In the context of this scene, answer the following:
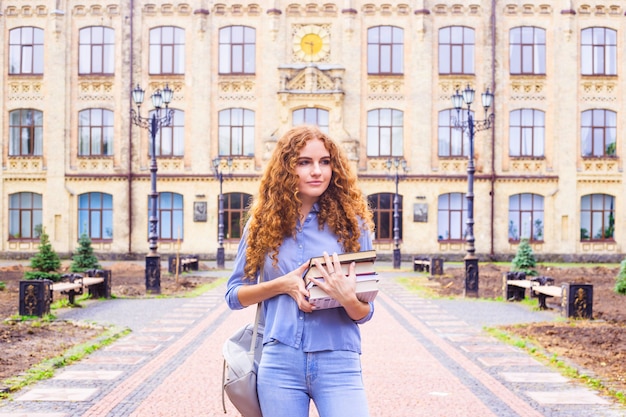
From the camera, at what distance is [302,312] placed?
359cm

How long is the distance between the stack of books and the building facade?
1384 inches

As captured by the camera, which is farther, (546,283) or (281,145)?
(546,283)

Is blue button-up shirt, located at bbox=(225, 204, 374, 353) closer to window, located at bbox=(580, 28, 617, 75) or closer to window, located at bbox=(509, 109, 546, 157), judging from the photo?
window, located at bbox=(509, 109, 546, 157)

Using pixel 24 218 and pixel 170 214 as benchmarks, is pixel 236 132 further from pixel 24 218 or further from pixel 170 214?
pixel 24 218

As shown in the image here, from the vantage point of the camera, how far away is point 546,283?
17422 mm

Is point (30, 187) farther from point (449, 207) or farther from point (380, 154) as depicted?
point (449, 207)

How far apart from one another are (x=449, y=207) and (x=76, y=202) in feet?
56.6

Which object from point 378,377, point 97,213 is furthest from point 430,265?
point 378,377

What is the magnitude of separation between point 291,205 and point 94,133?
37.2m

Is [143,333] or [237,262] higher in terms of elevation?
[237,262]

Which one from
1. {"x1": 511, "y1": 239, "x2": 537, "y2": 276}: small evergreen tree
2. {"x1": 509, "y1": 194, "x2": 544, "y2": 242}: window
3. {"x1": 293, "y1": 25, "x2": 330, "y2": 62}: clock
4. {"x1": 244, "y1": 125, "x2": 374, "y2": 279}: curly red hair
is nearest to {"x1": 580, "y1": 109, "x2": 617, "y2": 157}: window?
{"x1": 509, "y1": 194, "x2": 544, "y2": 242}: window

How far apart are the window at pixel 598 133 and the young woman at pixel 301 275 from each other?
122ft

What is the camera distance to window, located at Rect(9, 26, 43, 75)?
39.3 metres

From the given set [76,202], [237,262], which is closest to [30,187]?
[76,202]
